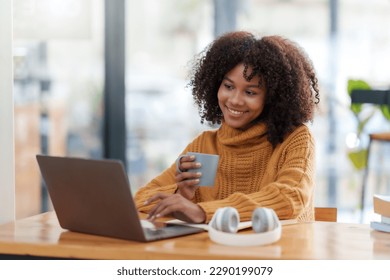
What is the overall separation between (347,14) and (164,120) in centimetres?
139

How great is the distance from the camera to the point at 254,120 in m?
2.52

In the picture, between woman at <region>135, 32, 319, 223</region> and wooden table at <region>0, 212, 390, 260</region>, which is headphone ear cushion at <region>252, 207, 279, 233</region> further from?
woman at <region>135, 32, 319, 223</region>

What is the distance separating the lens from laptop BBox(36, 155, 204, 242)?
5.84ft

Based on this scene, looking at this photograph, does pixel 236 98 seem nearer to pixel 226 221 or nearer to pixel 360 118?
pixel 226 221

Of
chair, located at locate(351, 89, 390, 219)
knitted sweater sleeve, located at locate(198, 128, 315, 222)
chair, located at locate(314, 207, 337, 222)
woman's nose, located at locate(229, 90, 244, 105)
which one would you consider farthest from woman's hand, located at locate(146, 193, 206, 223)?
chair, located at locate(351, 89, 390, 219)

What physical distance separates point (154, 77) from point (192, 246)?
3.42 m

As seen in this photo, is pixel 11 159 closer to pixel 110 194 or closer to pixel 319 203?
pixel 110 194

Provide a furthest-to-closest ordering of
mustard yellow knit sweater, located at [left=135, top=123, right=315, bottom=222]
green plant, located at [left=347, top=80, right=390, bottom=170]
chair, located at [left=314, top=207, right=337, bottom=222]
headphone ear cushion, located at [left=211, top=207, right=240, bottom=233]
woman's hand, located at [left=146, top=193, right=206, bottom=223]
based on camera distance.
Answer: green plant, located at [left=347, top=80, right=390, bottom=170]
chair, located at [left=314, top=207, right=337, bottom=222]
mustard yellow knit sweater, located at [left=135, top=123, right=315, bottom=222]
woman's hand, located at [left=146, top=193, right=206, bottom=223]
headphone ear cushion, located at [left=211, top=207, right=240, bottom=233]

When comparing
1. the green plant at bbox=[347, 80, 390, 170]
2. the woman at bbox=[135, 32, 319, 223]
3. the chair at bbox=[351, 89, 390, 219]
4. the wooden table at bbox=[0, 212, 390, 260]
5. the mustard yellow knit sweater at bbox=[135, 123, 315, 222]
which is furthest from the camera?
the green plant at bbox=[347, 80, 390, 170]

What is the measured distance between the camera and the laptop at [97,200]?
1.78m

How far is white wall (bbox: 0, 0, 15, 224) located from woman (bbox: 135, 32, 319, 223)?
408 millimetres

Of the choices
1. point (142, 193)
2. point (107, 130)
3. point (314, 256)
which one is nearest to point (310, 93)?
point (142, 193)

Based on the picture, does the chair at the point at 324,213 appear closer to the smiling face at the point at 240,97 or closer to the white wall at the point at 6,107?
the smiling face at the point at 240,97

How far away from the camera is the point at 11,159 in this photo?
2.36 meters
